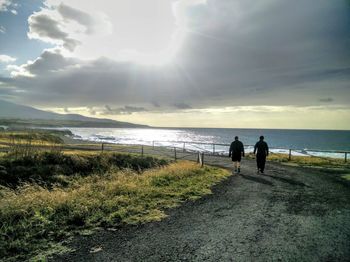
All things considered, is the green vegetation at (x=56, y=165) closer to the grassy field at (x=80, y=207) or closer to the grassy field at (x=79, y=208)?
the grassy field at (x=80, y=207)

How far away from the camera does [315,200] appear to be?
32.6 feet

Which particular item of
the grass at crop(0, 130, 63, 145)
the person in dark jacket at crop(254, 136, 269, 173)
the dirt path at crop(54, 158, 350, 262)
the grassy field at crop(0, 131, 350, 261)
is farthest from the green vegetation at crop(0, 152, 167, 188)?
the dirt path at crop(54, 158, 350, 262)

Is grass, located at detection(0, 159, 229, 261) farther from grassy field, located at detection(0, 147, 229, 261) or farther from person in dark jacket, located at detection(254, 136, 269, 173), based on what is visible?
person in dark jacket, located at detection(254, 136, 269, 173)

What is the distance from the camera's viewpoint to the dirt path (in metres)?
Answer: 5.21

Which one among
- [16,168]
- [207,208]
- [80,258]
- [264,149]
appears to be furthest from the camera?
[16,168]

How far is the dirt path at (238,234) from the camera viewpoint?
5.21 meters

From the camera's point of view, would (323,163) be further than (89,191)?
Yes

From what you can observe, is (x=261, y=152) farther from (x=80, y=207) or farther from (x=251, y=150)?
(x=251, y=150)

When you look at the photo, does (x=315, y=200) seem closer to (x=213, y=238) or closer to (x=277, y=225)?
(x=277, y=225)

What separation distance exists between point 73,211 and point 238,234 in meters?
4.47

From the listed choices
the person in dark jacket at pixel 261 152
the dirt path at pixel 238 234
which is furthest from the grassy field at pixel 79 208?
the person in dark jacket at pixel 261 152

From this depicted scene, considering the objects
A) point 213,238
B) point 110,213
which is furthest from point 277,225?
point 110,213

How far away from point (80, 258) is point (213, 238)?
9.30 ft

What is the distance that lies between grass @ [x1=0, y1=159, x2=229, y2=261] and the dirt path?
2.13 feet
